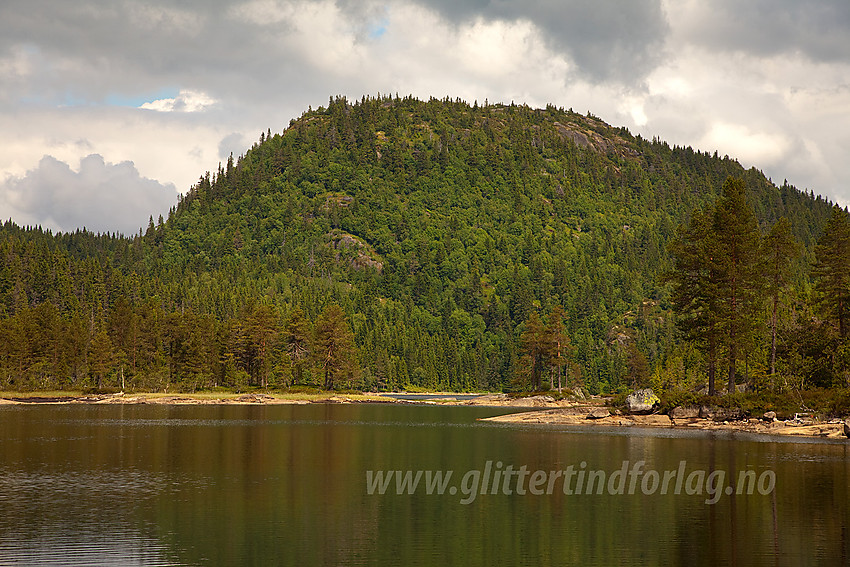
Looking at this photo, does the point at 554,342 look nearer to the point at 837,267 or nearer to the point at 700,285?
the point at 700,285

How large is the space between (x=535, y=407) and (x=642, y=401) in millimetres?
60023

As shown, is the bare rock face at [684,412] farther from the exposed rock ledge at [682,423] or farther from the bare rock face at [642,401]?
the bare rock face at [642,401]

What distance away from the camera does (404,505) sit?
42.5 meters

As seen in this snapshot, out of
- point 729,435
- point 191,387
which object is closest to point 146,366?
point 191,387

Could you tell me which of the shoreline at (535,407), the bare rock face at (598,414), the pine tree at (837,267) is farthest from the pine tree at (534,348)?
the pine tree at (837,267)

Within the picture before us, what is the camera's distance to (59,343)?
543 feet

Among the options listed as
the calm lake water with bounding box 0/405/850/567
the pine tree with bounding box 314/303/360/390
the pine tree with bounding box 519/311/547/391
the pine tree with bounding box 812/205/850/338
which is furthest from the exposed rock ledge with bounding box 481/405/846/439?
the pine tree with bounding box 314/303/360/390

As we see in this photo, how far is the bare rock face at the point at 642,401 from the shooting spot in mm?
105812

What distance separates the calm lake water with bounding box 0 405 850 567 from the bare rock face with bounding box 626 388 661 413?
1120 inches

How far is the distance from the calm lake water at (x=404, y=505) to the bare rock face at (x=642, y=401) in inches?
1120

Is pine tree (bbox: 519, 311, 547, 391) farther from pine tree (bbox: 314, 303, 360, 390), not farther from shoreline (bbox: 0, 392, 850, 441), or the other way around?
pine tree (bbox: 314, 303, 360, 390)

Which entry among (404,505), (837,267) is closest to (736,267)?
(837,267)

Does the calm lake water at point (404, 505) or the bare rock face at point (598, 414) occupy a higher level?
the calm lake water at point (404, 505)

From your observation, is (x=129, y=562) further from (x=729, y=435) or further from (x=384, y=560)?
(x=729, y=435)
